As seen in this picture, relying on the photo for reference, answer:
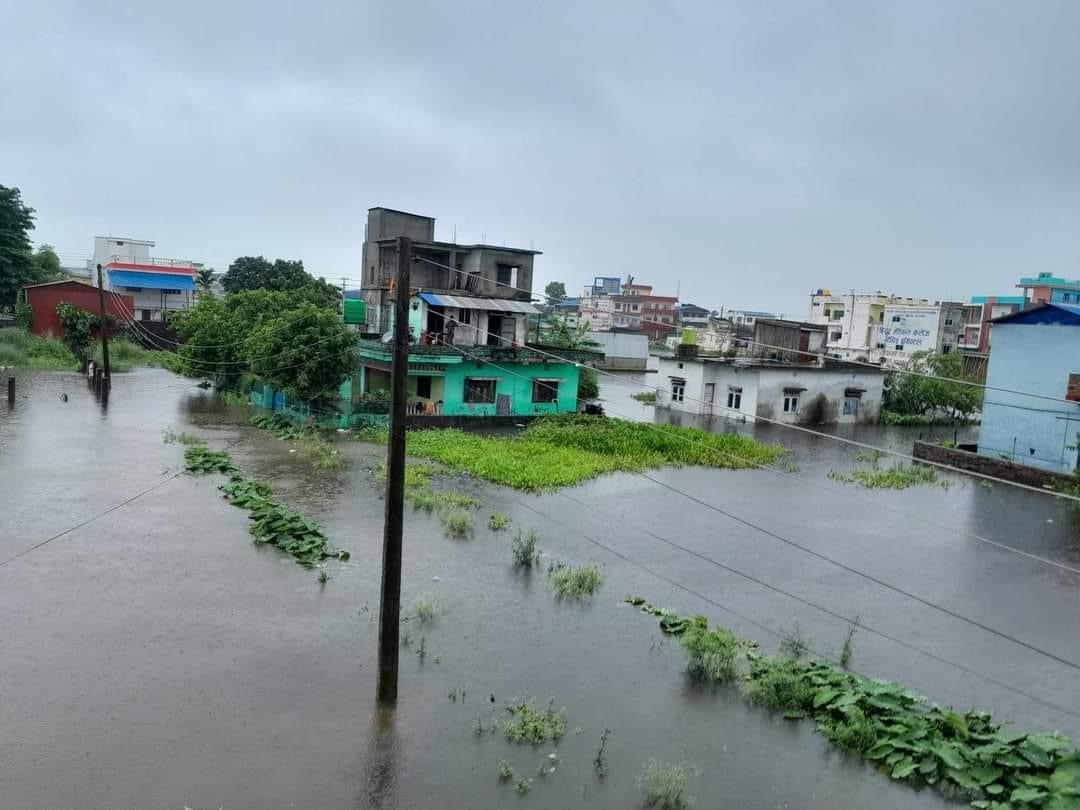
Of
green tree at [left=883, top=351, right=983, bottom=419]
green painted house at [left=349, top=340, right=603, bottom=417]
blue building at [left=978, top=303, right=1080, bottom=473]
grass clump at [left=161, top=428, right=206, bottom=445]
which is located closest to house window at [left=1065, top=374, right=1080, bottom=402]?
blue building at [left=978, top=303, right=1080, bottom=473]

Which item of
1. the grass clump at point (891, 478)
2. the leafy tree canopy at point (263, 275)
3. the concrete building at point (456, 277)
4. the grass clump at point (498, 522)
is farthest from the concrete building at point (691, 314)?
the grass clump at point (498, 522)

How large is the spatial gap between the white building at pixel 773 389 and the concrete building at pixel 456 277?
370 inches

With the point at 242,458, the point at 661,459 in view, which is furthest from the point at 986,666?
the point at 242,458

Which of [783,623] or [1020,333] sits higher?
[1020,333]

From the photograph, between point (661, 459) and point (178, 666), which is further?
point (661, 459)

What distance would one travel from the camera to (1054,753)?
9242 millimetres

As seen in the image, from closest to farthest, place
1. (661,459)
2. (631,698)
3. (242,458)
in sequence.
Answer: (631,698)
(242,458)
(661,459)

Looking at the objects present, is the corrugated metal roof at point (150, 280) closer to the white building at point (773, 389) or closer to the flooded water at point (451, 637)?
the white building at point (773, 389)

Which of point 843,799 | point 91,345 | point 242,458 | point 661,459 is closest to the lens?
point 843,799

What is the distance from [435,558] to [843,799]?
31.3ft

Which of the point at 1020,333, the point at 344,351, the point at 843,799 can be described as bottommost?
the point at 843,799

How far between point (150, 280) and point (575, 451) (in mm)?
46735

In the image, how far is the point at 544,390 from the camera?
38.0 m

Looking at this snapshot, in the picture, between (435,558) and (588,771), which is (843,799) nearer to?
(588,771)
